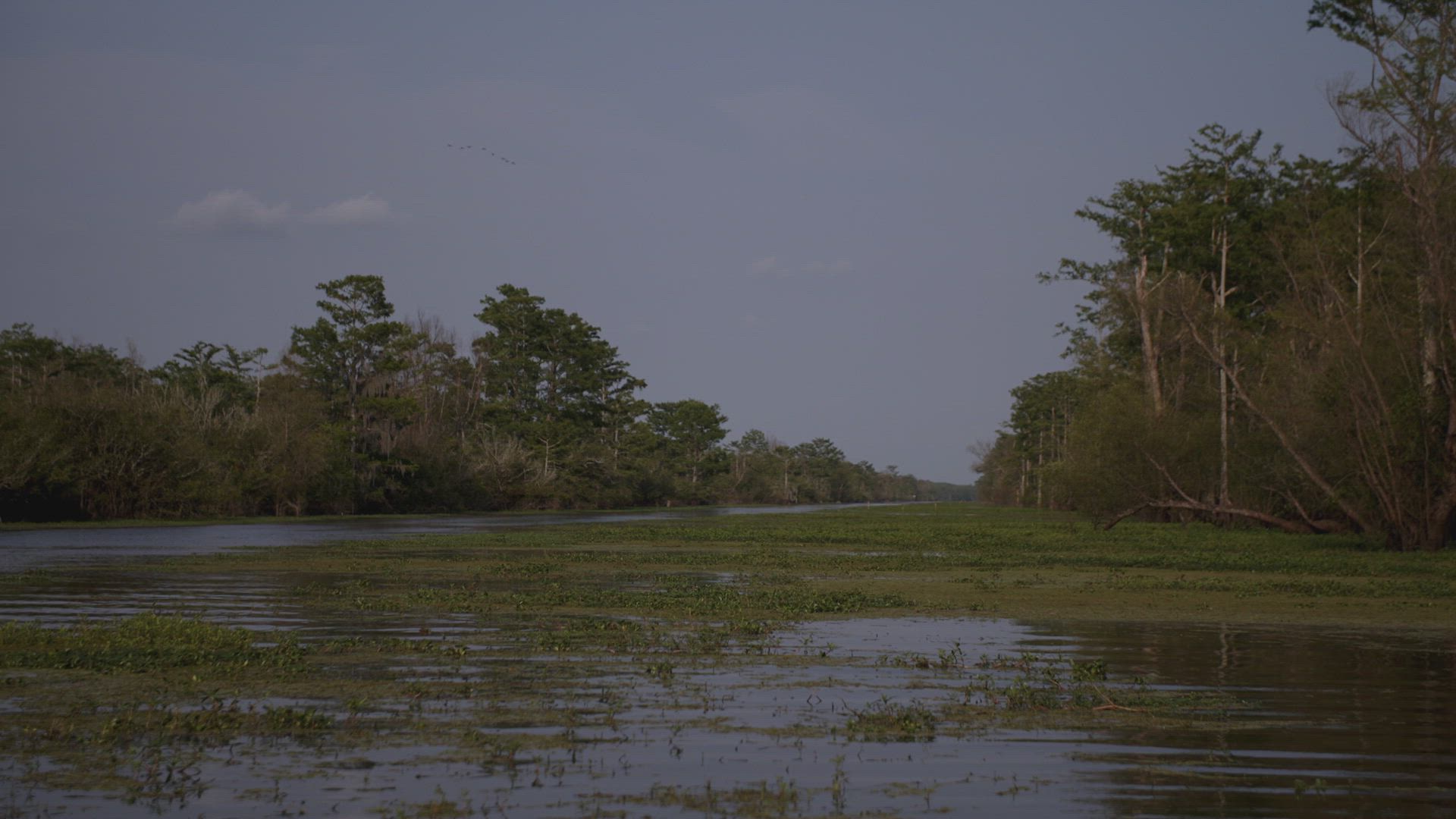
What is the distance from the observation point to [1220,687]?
1133 centimetres

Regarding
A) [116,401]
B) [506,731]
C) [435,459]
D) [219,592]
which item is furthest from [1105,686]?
[435,459]

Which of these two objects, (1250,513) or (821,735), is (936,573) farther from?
(1250,513)

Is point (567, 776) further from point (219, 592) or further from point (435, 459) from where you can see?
point (435, 459)

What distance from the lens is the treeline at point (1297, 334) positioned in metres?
31.8

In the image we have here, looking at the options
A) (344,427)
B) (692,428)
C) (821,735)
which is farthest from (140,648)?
(692,428)

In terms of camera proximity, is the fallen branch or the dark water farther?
the fallen branch

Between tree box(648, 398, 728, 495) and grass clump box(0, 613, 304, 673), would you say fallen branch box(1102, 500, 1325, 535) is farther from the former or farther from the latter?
tree box(648, 398, 728, 495)

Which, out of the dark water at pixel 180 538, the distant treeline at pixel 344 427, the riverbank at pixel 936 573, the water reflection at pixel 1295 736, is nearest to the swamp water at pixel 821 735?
the water reflection at pixel 1295 736

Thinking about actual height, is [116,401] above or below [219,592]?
above

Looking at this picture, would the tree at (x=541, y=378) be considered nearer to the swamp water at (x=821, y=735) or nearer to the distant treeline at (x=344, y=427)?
the distant treeline at (x=344, y=427)

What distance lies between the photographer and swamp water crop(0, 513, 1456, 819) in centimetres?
709

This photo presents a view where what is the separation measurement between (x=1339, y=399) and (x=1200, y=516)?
19.2 metres

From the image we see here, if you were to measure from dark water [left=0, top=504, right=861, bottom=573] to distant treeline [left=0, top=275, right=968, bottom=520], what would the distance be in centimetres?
451

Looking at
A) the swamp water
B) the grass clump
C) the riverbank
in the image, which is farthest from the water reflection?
the grass clump
